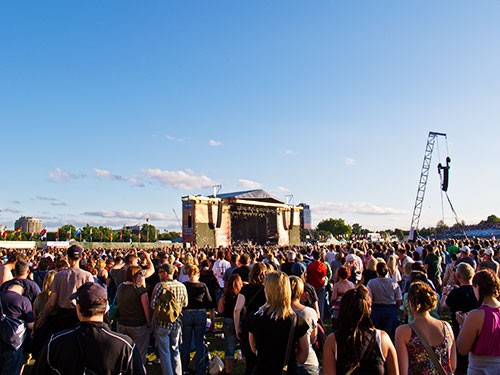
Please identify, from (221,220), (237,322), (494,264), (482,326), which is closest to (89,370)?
(237,322)

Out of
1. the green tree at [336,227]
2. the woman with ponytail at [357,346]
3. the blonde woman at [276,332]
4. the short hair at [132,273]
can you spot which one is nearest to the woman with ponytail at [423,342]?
the woman with ponytail at [357,346]

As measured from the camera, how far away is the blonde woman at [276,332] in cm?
336

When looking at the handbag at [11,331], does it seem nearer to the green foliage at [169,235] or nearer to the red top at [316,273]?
the red top at [316,273]

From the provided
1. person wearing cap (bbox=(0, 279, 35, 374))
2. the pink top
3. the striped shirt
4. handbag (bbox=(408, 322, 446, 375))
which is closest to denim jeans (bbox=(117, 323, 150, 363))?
the striped shirt

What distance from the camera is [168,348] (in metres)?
5.57

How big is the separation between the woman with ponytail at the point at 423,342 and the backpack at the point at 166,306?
3.05 metres

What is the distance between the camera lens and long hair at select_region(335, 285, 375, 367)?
2.72 m

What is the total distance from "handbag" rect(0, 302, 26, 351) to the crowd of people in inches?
0.5

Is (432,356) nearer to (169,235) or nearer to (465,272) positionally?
(465,272)

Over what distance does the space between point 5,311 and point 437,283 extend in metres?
9.00

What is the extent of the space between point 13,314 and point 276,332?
10.7 feet

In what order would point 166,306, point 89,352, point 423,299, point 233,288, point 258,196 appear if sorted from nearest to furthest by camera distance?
point 89,352 → point 423,299 → point 166,306 → point 233,288 → point 258,196

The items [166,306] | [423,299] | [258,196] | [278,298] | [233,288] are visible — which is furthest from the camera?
[258,196]

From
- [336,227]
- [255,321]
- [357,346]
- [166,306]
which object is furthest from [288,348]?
[336,227]
